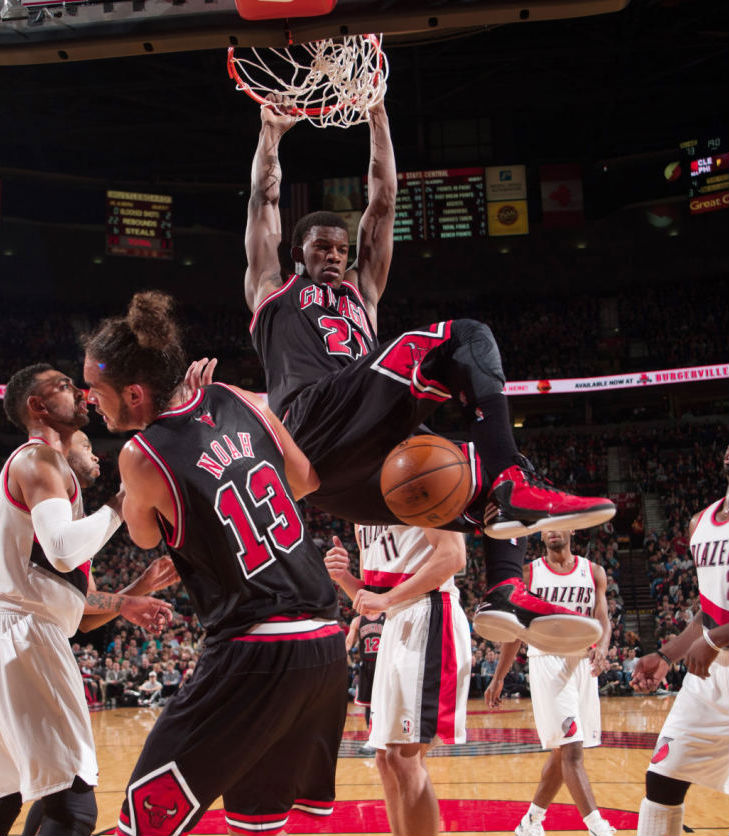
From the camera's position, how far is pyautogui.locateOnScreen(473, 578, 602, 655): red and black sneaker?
3293 millimetres

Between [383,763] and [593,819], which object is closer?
[383,763]

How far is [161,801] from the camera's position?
8.77ft

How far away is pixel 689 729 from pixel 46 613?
128 inches

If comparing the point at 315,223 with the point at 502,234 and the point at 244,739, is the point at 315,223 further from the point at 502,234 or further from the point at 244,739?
the point at 502,234

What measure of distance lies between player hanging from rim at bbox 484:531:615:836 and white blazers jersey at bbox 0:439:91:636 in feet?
10.6

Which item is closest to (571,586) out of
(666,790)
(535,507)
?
(666,790)

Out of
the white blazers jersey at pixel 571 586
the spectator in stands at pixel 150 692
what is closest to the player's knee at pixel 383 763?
the white blazers jersey at pixel 571 586

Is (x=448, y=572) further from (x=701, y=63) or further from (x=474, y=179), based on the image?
(x=701, y=63)

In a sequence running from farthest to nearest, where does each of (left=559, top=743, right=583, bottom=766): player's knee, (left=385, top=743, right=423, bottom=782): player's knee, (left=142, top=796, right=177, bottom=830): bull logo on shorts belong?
(left=559, top=743, right=583, bottom=766): player's knee → (left=385, top=743, right=423, bottom=782): player's knee → (left=142, top=796, right=177, bottom=830): bull logo on shorts

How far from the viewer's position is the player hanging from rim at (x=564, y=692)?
18.6ft

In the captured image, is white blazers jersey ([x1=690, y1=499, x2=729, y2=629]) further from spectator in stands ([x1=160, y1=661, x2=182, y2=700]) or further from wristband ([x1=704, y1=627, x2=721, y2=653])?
spectator in stands ([x1=160, y1=661, x2=182, y2=700])

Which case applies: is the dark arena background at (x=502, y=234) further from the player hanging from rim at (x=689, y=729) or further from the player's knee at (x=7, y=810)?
the player's knee at (x=7, y=810)

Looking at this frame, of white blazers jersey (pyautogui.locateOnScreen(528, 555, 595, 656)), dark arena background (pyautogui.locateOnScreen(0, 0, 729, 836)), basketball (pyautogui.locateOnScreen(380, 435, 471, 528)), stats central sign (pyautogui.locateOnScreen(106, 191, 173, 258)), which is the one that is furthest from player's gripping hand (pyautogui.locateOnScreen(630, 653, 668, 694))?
stats central sign (pyautogui.locateOnScreen(106, 191, 173, 258))

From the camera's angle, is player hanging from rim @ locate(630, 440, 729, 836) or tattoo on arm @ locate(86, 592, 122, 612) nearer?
tattoo on arm @ locate(86, 592, 122, 612)
